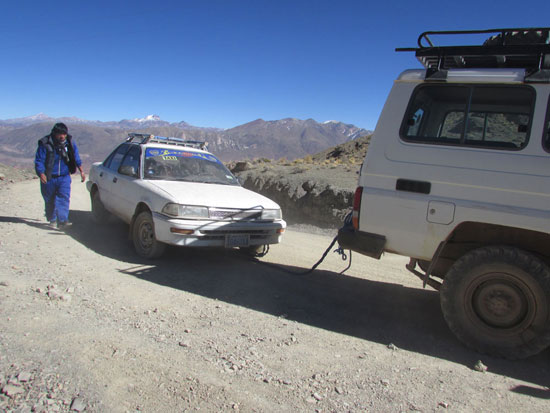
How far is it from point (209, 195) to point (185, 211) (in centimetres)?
59

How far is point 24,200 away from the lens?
10.8 metres

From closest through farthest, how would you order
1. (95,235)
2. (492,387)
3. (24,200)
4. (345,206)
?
(492,387) → (95,235) → (24,200) → (345,206)

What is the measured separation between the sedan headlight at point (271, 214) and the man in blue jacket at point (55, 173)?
146 inches

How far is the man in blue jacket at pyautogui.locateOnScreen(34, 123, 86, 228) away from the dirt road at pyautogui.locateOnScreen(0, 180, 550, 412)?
158 centimetres

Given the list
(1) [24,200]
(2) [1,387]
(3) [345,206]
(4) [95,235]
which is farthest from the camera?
(3) [345,206]

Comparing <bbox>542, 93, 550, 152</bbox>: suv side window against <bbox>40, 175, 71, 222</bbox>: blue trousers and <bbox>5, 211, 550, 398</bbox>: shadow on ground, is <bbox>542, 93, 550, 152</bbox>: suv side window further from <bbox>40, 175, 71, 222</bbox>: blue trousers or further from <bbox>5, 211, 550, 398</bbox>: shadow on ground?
<bbox>40, 175, 71, 222</bbox>: blue trousers

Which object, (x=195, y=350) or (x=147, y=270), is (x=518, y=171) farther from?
(x=147, y=270)

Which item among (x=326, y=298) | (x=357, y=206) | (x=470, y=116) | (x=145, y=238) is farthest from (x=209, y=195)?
(x=470, y=116)

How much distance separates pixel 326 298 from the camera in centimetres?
493

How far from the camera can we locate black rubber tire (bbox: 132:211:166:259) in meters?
5.79

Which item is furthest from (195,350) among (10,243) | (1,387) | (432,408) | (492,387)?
(10,243)

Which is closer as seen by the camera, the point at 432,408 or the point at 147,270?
the point at 432,408

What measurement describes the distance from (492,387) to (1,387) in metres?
3.39

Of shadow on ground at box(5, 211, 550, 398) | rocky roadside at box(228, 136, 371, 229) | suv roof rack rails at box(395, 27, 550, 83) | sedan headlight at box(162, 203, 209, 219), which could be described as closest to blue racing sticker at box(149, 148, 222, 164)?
shadow on ground at box(5, 211, 550, 398)
